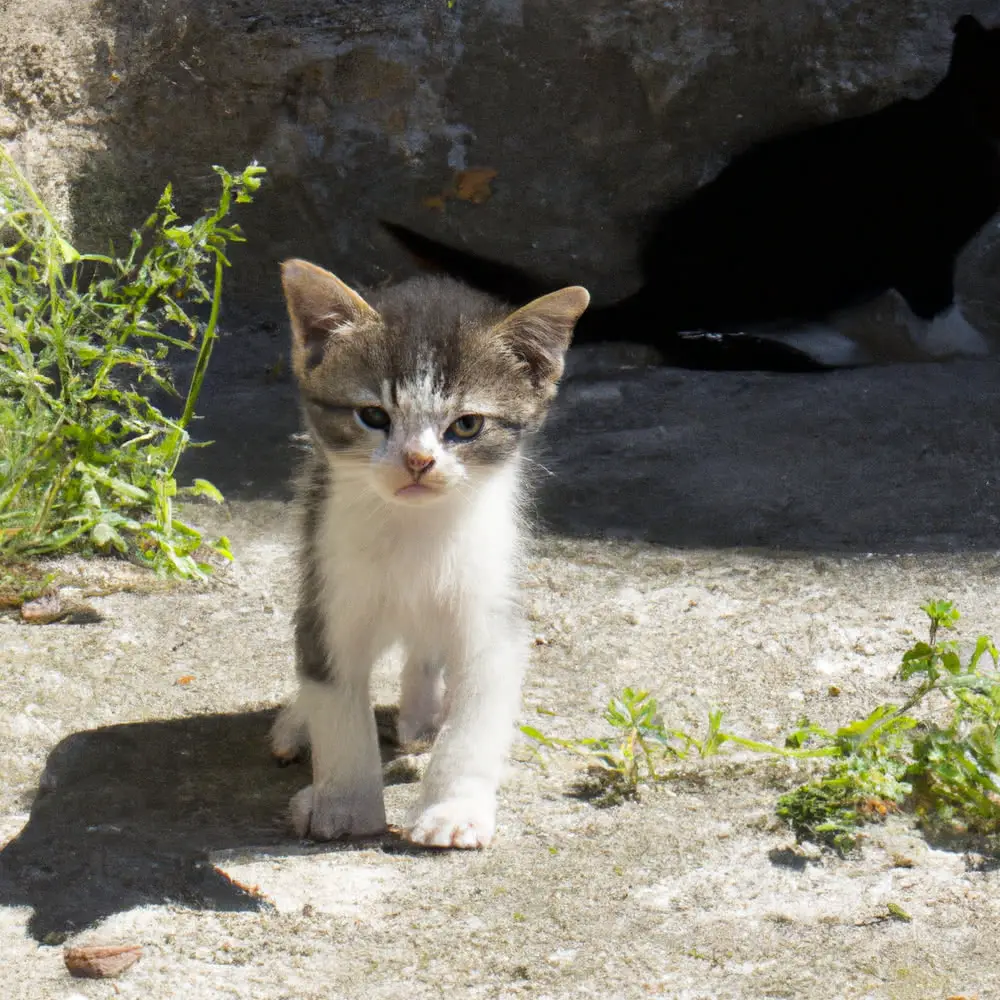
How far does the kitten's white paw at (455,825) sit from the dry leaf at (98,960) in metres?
0.65

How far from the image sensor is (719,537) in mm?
4246

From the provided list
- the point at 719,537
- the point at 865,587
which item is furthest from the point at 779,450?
the point at 865,587

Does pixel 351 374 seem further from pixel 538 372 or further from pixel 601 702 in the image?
pixel 601 702

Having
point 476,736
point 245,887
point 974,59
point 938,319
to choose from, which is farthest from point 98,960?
point 974,59

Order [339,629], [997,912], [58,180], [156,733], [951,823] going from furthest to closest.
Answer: [58,180] → [156,733] → [339,629] → [951,823] → [997,912]

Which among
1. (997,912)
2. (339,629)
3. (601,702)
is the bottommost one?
(601,702)

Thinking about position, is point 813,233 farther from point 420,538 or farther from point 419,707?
point 420,538

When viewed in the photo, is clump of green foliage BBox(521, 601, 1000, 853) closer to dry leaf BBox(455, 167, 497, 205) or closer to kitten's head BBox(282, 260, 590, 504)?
kitten's head BBox(282, 260, 590, 504)

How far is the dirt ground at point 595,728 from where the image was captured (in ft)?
7.02

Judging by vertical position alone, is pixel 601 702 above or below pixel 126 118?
below

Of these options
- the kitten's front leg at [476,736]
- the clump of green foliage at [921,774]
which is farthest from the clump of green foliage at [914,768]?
the kitten's front leg at [476,736]

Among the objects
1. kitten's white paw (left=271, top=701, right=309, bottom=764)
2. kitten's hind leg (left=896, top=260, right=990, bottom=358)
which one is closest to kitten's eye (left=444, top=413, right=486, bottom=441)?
kitten's white paw (left=271, top=701, right=309, bottom=764)

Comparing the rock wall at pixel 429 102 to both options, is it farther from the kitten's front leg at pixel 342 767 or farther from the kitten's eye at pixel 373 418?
the kitten's front leg at pixel 342 767

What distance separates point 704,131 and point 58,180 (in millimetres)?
2645
